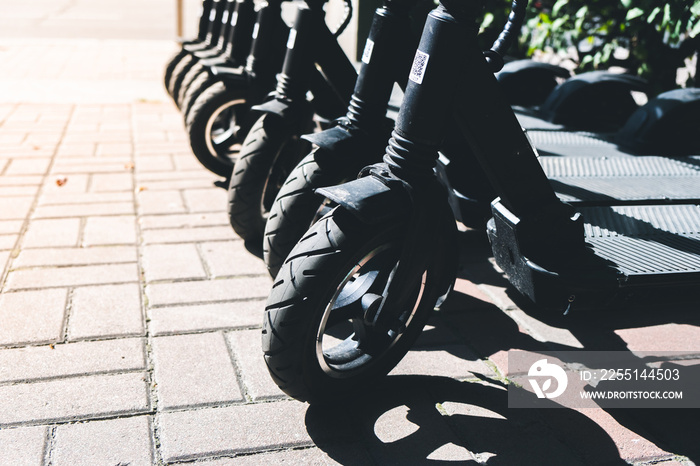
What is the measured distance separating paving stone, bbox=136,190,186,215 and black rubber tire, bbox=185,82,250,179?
329mm

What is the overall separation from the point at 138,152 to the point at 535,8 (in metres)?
3.36

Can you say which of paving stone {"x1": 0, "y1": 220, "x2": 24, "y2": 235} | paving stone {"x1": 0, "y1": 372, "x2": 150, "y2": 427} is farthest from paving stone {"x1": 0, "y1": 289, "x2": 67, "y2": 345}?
paving stone {"x1": 0, "y1": 220, "x2": 24, "y2": 235}

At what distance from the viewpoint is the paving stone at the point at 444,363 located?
2369 mm

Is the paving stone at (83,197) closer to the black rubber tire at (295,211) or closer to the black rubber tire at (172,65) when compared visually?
the black rubber tire at (295,211)

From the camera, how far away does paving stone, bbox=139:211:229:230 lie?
143 inches

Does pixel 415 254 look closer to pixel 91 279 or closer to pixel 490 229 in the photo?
pixel 490 229

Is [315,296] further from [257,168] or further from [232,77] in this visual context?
[232,77]

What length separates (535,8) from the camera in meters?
5.70

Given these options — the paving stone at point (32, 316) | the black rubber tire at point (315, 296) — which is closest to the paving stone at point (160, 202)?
the paving stone at point (32, 316)

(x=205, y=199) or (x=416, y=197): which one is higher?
(x=416, y=197)

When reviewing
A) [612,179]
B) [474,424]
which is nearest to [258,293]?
[474,424]

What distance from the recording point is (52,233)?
135 inches

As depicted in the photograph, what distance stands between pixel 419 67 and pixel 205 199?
242 centimetres

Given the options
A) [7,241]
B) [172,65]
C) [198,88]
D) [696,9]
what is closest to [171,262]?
[7,241]
